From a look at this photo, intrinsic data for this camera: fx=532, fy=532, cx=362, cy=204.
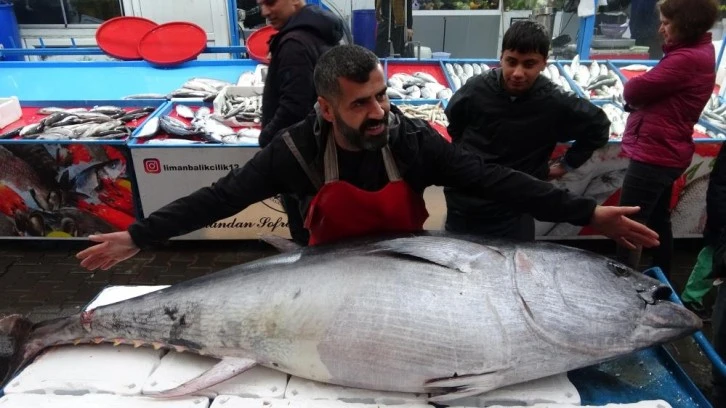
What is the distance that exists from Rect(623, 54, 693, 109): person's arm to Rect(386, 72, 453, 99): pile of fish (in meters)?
2.55

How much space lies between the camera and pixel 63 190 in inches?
200

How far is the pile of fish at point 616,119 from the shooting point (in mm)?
5035

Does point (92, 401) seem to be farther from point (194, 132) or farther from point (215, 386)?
point (194, 132)

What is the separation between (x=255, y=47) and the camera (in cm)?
773

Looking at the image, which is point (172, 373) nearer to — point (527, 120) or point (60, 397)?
point (60, 397)

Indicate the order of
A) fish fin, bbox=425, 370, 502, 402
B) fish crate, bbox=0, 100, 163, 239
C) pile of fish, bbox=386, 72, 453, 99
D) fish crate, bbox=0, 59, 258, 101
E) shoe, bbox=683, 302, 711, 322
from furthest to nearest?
fish crate, bbox=0, 59, 258, 101 < pile of fish, bbox=386, 72, 453, 99 < fish crate, bbox=0, 100, 163, 239 < shoe, bbox=683, 302, 711, 322 < fish fin, bbox=425, 370, 502, 402

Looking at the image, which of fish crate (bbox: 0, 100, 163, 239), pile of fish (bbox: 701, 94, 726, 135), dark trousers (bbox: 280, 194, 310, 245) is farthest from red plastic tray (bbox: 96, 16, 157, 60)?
pile of fish (bbox: 701, 94, 726, 135)

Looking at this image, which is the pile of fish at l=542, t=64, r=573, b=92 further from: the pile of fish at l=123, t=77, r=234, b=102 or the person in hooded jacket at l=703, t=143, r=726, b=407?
the pile of fish at l=123, t=77, r=234, b=102

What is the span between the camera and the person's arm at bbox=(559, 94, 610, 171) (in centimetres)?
299

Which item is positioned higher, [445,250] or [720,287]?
[445,250]

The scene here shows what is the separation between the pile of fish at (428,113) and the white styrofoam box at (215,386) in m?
3.61

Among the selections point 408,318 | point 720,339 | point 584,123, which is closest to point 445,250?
point 408,318

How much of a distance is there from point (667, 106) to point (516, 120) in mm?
1415

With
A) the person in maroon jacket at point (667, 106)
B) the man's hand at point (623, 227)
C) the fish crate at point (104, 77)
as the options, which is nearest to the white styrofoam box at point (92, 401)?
the man's hand at point (623, 227)
